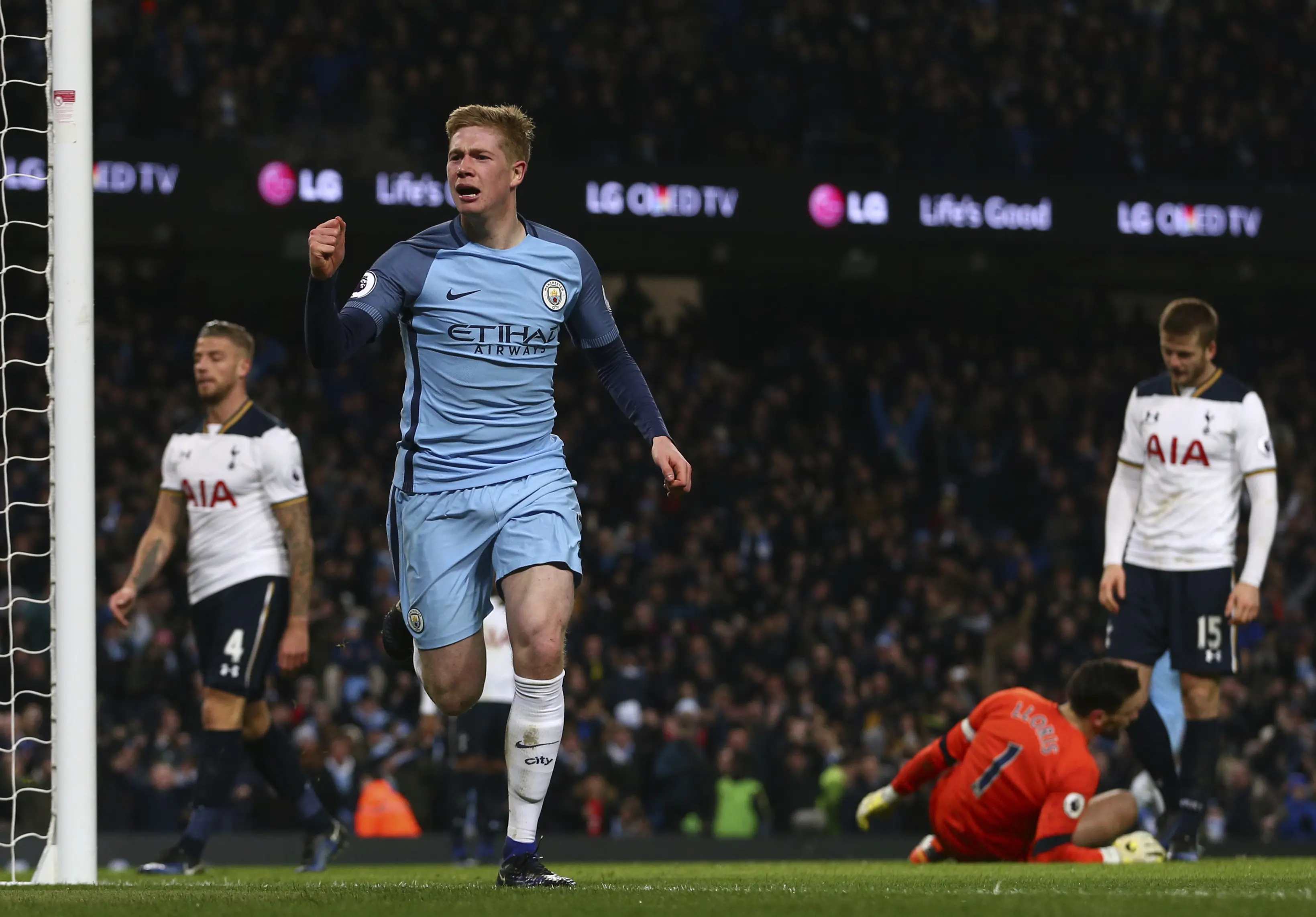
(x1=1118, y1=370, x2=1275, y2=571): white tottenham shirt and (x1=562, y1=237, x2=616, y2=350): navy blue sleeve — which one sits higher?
(x1=562, y1=237, x2=616, y2=350): navy blue sleeve

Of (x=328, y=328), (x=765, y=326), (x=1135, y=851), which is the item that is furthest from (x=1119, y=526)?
(x=765, y=326)

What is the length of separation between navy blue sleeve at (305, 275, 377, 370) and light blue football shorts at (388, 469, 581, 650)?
1.89ft

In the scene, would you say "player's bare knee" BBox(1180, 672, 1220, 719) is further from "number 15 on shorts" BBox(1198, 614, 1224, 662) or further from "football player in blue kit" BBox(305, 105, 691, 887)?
"football player in blue kit" BBox(305, 105, 691, 887)

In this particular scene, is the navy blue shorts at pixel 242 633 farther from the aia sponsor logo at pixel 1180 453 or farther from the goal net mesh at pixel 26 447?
the aia sponsor logo at pixel 1180 453

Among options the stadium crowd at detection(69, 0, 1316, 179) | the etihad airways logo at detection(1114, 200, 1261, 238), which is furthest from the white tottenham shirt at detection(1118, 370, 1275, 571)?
the etihad airways logo at detection(1114, 200, 1261, 238)

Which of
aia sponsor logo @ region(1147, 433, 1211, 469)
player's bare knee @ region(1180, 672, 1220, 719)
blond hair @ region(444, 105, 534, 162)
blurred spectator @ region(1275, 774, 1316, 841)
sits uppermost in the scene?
blond hair @ region(444, 105, 534, 162)

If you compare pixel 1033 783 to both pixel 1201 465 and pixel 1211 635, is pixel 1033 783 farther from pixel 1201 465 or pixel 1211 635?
pixel 1201 465

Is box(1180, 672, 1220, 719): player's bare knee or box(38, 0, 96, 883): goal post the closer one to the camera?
box(38, 0, 96, 883): goal post

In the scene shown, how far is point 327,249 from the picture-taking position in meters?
4.77

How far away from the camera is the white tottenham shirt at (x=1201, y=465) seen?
7.94 metres

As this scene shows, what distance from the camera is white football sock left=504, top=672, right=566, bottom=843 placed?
521cm

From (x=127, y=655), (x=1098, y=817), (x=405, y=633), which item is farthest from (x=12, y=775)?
(x=127, y=655)

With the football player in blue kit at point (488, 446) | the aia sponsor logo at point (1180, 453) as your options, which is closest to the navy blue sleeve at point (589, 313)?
the football player in blue kit at point (488, 446)

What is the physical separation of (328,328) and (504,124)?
0.94 metres
